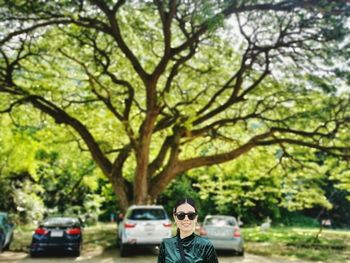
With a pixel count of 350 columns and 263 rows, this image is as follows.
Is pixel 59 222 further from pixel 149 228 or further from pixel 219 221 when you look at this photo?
pixel 219 221

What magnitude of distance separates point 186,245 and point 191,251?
0.06 metres

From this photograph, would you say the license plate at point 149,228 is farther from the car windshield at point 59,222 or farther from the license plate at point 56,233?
the license plate at point 56,233

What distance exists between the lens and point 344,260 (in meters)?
16.3

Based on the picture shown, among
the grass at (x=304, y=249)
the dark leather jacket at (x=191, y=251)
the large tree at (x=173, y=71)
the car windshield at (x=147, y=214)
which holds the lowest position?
the grass at (x=304, y=249)

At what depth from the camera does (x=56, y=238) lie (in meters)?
15.4

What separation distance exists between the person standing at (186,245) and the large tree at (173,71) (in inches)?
410

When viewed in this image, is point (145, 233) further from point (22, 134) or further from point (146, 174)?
point (22, 134)

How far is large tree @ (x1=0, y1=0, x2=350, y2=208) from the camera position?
607 inches

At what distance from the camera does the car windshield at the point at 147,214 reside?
15719mm

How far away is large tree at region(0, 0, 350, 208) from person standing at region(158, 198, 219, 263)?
1042 cm

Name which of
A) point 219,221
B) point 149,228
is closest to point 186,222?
point 149,228

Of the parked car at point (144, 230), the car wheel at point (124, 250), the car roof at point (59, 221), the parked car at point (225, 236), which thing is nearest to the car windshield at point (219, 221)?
the parked car at point (225, 236)

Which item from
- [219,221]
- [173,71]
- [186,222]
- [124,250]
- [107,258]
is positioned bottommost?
[107,258]

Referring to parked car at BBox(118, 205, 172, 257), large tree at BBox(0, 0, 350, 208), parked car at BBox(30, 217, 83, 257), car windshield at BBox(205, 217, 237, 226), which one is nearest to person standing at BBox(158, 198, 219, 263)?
large tree at BBox(0, 0, 350, 208)
